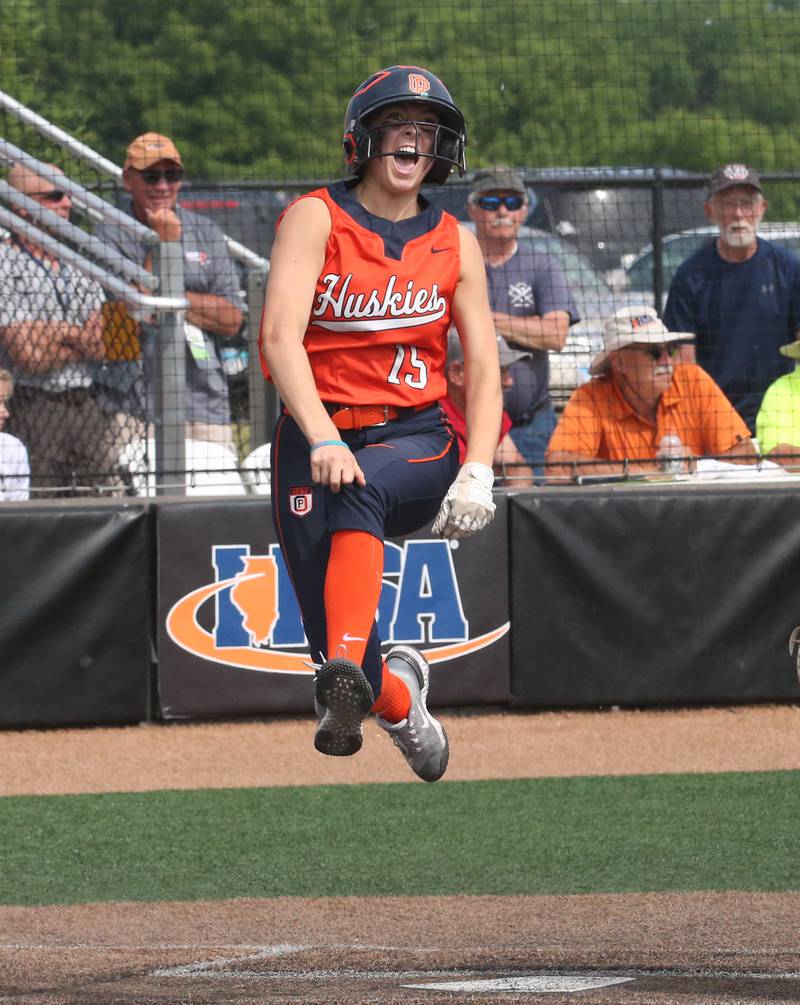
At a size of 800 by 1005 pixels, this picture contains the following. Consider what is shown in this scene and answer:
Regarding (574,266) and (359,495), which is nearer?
(359,495)

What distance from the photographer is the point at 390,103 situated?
13.7 feet

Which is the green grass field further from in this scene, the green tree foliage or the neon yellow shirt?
the green tree foliage

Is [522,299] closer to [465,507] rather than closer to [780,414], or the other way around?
[780,414]

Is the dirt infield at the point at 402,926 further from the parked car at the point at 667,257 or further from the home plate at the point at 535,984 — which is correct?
the parked car at the point at 667,257

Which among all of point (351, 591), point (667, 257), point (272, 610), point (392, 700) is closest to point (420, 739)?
point (392, 700)

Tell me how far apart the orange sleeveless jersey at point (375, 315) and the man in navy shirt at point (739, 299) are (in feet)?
15.9

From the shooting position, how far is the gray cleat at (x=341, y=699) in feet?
12.7

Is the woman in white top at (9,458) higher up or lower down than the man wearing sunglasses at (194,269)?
lower down

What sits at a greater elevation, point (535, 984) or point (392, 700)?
point (392, 700)

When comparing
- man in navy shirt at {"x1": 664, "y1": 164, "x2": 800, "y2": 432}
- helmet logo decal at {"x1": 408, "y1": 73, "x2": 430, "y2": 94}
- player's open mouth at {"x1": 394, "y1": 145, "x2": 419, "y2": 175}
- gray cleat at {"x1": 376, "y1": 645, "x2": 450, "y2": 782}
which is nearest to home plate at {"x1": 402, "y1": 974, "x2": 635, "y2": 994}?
gray cleat at {"x1": 376, "y1": 645, "x2": 450, "y2": 782}

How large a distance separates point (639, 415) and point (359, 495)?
4.65 meters

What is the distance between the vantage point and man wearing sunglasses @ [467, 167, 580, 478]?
8.70 metres

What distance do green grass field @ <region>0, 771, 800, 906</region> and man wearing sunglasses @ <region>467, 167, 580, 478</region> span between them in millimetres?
2175

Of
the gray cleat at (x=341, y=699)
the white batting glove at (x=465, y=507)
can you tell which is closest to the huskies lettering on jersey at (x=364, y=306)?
the white batting glove at (x=465, y=507)
